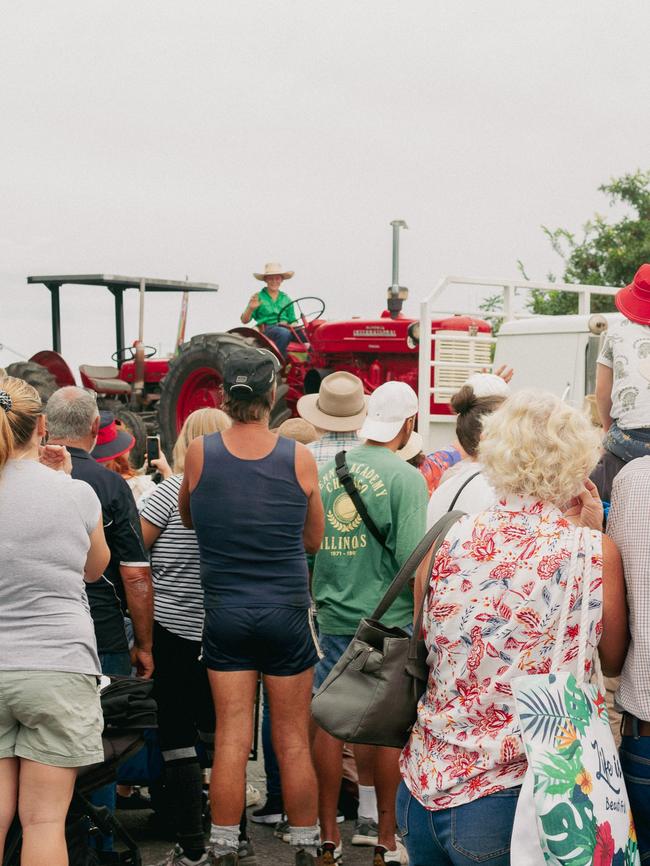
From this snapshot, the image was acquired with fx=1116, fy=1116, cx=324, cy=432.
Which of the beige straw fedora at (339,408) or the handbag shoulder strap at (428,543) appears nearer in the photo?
the handbag shoulder strap at (428,543)

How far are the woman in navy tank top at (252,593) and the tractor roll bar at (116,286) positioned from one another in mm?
8459

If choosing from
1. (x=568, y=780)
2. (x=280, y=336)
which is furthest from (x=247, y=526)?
(x=280, y=336)

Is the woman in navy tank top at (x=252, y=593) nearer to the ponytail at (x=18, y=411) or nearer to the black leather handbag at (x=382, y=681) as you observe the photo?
the ponytail at (x=18, y=411)

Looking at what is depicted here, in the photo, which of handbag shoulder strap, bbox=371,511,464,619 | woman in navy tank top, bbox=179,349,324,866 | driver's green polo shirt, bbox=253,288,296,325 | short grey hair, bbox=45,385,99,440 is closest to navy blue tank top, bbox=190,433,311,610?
woman in navy tank top, bbox=179,349,324,866

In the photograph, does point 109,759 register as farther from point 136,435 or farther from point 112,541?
point 136,435

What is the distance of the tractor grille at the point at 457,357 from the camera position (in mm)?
9375

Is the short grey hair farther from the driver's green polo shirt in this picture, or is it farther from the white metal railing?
the driver's green polo shirt

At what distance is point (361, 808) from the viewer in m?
4.68

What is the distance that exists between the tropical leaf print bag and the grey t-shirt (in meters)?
1.40

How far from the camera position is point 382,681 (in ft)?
9.25

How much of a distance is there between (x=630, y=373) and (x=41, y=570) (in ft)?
7.68

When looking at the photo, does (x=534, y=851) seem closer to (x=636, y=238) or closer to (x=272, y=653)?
(x=272, y=653)

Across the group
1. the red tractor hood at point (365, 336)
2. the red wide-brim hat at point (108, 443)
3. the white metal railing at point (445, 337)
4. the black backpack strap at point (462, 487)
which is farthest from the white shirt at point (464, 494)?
the red tractor hood at point (365, 336)

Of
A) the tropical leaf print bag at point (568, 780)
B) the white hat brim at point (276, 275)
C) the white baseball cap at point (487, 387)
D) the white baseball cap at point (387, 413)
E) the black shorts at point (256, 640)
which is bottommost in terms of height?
the black shorts at point (256, 640)
